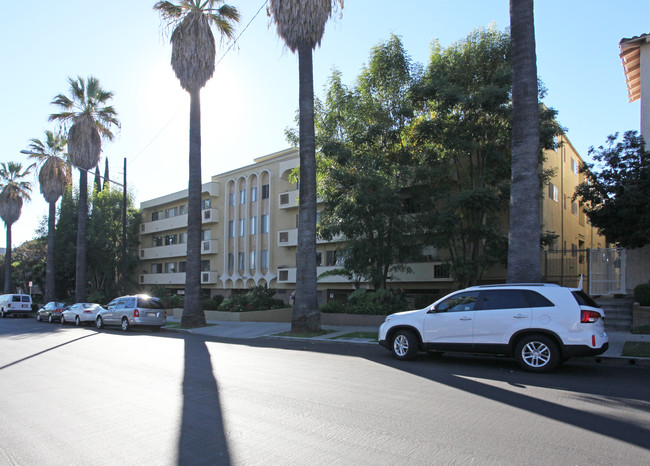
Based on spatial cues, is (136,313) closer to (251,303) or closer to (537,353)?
(251,303)

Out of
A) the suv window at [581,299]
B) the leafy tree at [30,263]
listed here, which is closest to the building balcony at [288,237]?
the suv window at [581,299]

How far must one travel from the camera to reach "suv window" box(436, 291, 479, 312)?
10039 millimetres

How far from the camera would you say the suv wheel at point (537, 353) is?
898 centimetres

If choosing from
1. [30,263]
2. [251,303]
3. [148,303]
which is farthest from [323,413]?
[30,263]

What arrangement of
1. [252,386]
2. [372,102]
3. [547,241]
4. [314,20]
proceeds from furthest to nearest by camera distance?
[372,102], [547,241], [314,20], [252,386]

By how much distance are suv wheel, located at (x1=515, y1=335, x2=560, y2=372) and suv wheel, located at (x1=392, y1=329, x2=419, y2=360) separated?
2249mm

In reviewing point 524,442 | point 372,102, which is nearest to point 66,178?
point 372,102

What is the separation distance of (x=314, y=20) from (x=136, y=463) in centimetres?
1627

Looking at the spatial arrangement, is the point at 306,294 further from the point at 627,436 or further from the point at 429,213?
the point at 627,436

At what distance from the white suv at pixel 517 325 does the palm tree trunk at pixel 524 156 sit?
2590mm

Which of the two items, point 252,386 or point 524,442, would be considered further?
point 252,386

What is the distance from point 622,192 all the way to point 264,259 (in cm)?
2373

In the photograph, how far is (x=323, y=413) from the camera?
626 centimetres

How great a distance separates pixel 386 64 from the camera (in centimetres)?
2136
